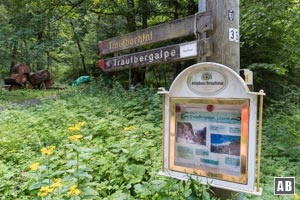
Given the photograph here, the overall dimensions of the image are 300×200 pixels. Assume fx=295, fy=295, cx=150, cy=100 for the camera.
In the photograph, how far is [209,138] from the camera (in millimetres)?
1947

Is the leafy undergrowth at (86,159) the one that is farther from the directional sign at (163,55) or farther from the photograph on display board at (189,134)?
the directional sign at (163,55)

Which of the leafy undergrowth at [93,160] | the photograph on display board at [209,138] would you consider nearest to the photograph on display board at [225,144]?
the photograph on display board at [209,138]

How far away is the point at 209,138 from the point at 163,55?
1.14 metres

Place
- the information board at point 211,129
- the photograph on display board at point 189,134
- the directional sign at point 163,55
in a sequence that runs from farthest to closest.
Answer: the directional sign at point 163,55 → the photograph on display board at point 189,134 → the information board at point 211,129

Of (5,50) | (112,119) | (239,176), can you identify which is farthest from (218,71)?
(5,50)

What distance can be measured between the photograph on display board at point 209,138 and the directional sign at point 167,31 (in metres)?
0.63

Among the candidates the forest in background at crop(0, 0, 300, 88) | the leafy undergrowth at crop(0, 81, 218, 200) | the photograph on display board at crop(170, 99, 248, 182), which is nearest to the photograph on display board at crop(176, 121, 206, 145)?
the photograph on display board at crop(170, 99, 248, 182)

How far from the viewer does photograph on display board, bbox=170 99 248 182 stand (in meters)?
1.83

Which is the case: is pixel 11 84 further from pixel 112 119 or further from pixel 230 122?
pixel 230 122

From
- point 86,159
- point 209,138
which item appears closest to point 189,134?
point 209,138

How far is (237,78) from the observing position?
6.00 ft

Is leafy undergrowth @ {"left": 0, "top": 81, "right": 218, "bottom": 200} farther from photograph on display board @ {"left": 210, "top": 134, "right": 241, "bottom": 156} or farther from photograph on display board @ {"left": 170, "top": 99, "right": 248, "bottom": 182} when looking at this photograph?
photograph on display board @ {"left": 210, "top": 134, "right": 241, "bottom": 156}

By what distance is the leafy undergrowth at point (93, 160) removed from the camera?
2229mm

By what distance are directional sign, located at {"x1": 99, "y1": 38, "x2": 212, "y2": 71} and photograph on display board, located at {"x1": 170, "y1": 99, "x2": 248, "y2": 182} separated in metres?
0.46
